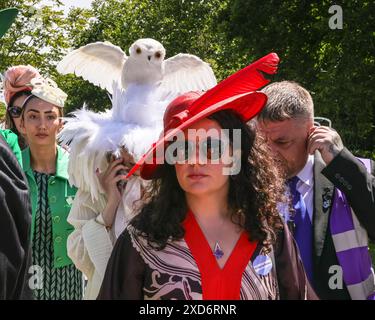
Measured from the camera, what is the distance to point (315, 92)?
15727mm

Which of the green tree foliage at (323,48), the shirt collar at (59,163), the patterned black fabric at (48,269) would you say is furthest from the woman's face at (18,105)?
the green tree foliage at (323,48)

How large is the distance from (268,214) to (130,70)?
55.1 inches

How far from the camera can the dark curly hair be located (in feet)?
8.21

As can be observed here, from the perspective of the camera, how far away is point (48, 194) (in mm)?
4227

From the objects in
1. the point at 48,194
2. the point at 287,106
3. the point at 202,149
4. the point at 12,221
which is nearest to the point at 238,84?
the point at 202,149

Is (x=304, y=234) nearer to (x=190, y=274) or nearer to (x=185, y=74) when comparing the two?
(x=190, y=274)

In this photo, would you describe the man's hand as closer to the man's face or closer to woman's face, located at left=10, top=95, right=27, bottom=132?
the man's face

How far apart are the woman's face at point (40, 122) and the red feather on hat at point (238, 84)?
191 centimetres

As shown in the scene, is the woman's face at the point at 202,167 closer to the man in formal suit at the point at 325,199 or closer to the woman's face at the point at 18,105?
the man in formal suit at the point at 325,199

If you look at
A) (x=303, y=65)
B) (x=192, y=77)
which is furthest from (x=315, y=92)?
(x=192, y=77)

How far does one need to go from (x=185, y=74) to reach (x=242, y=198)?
220 cm
